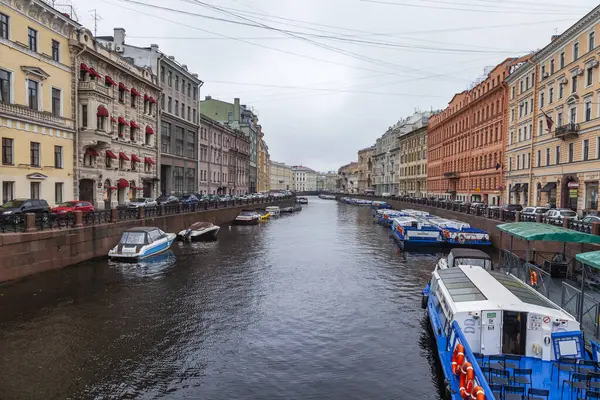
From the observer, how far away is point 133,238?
27.8 meters

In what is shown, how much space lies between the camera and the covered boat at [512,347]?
870 centimetres

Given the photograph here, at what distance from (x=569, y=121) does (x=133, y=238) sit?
40.5 m

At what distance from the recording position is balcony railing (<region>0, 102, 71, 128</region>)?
28.8m

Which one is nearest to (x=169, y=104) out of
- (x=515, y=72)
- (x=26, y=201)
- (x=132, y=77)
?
(x=132, y=77)

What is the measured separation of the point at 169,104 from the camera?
58.6m

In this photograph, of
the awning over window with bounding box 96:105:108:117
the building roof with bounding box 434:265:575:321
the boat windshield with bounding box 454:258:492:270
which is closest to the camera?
the building roof with bounding box 434:265:575:321

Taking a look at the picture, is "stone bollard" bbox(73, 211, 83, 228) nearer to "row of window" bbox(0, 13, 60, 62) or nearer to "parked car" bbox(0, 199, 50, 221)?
"parked car" bbox(0, 199, 50, 221)

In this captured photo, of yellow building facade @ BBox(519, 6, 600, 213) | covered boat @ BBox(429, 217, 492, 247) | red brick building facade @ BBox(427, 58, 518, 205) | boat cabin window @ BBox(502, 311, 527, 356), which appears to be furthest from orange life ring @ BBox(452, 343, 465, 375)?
red brick building facade @ BBox(427, 58, 518, 205)

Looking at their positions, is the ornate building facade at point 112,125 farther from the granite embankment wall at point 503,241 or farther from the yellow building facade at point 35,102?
the granite embankment wall at point 503,241

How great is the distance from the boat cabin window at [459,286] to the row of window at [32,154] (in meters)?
29.3

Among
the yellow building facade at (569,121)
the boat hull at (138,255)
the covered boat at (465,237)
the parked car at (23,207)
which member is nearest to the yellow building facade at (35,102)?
the parked car at (23,207)

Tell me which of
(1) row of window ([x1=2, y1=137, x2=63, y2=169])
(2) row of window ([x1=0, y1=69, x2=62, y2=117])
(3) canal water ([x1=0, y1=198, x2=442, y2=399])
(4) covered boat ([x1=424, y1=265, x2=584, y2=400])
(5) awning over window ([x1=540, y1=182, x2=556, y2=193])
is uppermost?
(2) row of window ([x1=0, y1=69, x2=62, y2=117])

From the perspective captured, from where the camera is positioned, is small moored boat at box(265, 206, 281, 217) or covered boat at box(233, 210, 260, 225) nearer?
covered boat at box(233, 210, 260, 225)

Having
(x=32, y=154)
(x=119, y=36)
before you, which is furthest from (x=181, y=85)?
(x=32, y=154)
